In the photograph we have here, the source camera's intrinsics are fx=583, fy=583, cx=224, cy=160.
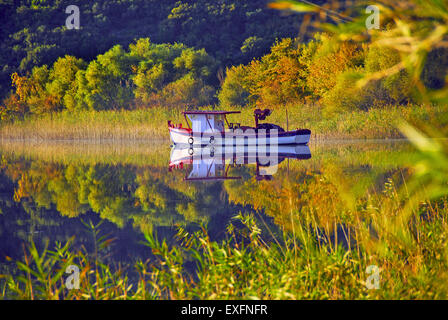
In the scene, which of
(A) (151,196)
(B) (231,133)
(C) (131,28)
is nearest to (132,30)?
(C) (131,28)

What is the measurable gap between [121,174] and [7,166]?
16.2 ft

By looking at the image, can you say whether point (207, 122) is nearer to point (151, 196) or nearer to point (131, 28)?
point (151, 196)

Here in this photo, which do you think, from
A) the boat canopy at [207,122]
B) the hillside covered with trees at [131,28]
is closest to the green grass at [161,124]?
the boat canopy at [207,122]

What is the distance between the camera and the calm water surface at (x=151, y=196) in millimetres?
6797

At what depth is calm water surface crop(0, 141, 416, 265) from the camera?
22.3 feet

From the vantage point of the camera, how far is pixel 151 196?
416 inches

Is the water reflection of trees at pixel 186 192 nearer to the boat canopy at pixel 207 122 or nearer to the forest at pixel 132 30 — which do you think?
the boat canopy at pixel 207 122

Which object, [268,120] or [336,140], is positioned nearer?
[336,140]

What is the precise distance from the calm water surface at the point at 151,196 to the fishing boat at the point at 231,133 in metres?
9.07

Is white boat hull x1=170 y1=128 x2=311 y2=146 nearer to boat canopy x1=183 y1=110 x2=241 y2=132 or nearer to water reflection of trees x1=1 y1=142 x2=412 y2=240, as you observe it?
boat canopy x1=183 y1=110 x2=241 y2=132

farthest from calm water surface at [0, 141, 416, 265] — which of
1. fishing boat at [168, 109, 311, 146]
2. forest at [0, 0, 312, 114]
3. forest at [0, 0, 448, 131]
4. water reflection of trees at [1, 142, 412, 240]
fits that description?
forest at [0, 0, 312, 114]

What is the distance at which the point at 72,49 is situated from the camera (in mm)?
56156
